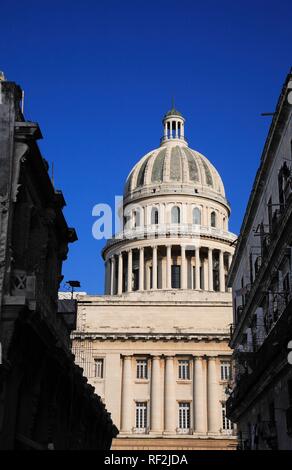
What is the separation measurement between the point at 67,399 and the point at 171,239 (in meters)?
58.8

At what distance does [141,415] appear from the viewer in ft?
215

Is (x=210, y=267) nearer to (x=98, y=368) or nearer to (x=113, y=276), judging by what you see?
(x=113, y=276)

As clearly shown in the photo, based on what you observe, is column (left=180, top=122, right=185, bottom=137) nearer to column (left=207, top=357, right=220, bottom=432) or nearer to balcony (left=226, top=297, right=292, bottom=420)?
column (left=207, top=357, right=220, bottom=432)

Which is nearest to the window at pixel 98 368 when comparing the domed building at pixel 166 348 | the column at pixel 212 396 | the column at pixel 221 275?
the domed building at pixel 166 348

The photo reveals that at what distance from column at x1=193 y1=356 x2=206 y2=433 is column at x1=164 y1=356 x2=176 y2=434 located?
189 cm

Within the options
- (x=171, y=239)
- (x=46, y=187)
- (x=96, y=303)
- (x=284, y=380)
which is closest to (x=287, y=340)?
(x=284, y=380)

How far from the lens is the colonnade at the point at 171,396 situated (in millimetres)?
64125

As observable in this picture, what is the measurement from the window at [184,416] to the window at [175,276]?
20.5 m

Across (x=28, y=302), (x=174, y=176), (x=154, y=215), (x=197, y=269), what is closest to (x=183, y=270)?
(x=197, y=269)

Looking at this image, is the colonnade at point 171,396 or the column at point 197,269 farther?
the column at point 197,269

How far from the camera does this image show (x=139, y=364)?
2640 inches

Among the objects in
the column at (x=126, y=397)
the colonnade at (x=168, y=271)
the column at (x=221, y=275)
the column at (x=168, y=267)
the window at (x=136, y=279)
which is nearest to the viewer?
the column at (x=126, y=397)

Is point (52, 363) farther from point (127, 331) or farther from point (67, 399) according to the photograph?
point (127, 331)

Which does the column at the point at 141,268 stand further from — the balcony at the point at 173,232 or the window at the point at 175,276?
the window at the point at 175,276
